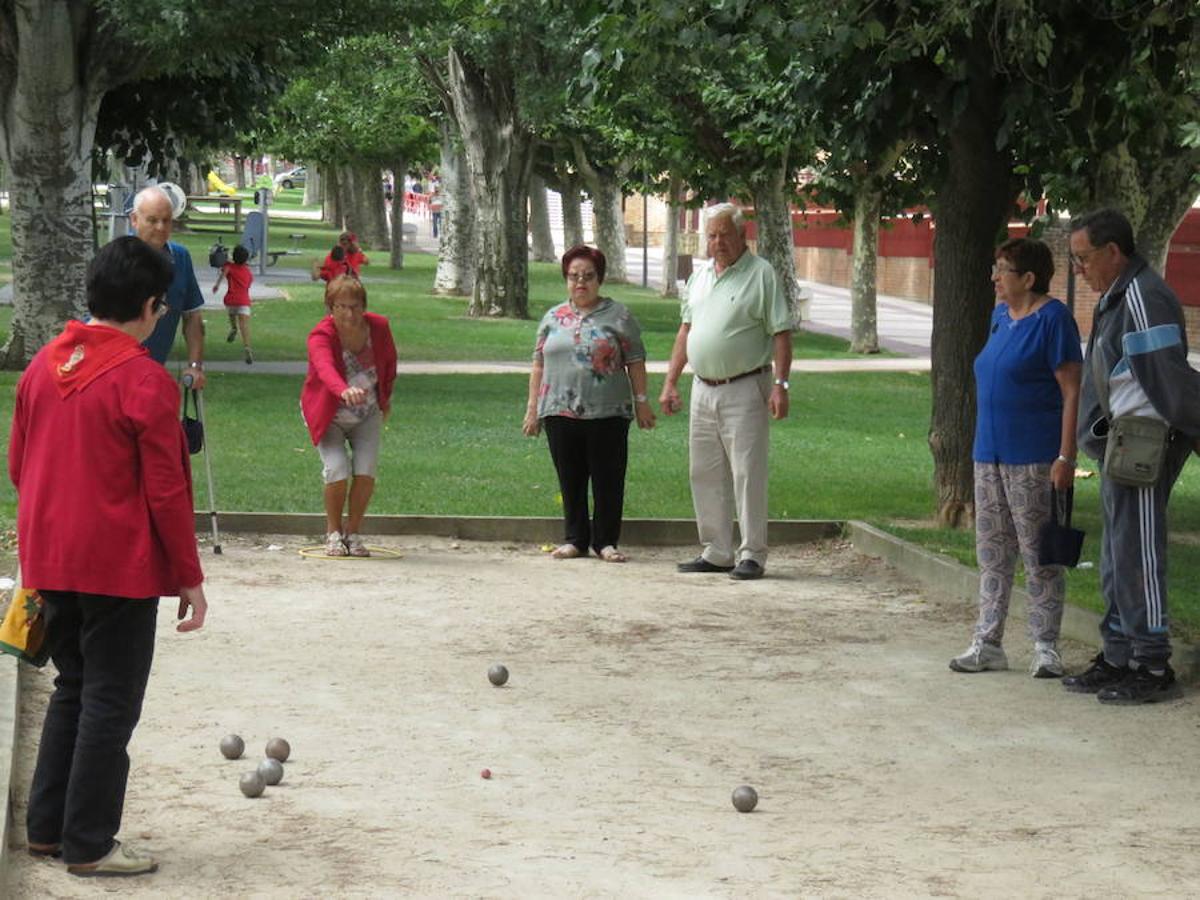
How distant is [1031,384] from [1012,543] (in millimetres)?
677

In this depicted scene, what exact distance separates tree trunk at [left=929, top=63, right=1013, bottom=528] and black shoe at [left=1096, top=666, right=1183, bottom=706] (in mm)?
4735

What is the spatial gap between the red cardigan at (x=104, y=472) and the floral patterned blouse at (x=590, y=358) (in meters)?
6.28

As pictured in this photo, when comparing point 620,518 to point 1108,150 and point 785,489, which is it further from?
point 1108,150

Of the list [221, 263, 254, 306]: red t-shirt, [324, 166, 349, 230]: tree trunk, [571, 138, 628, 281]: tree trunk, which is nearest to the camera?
[221, 263, 254, 306]: red t-shirt

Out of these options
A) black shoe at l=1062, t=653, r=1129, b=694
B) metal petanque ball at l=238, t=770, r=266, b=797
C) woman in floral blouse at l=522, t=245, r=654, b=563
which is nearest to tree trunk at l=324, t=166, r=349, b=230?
woman in floral blouse at l=522, t=245, r=654, b=563

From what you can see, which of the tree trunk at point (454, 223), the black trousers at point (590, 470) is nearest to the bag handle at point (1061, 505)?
the black trousers at point (590, 470)

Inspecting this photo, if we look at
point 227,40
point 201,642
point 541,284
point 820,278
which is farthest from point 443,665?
point 820,278

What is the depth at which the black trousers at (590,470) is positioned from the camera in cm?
1212

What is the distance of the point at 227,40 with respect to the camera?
19484 mm

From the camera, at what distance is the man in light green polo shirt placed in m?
11.3

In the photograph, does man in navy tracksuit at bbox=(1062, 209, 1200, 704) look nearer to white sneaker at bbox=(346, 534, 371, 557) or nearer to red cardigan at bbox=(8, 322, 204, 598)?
red cardigan at bbox=(8, 322, 204, 598)

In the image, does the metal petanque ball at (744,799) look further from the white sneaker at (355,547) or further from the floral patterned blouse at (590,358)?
the white sneaker at (355,547)

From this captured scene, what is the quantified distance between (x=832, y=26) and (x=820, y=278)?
50.9 m

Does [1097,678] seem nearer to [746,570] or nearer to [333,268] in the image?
[746,570]
